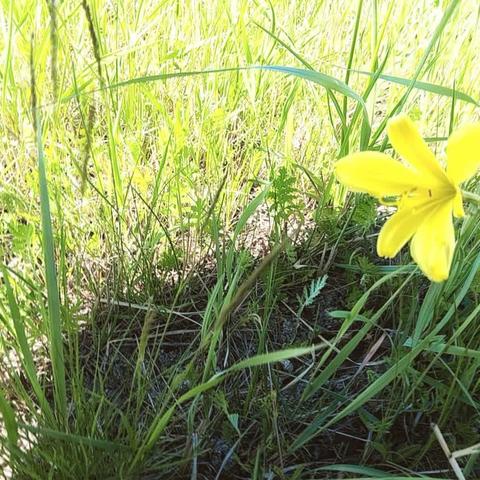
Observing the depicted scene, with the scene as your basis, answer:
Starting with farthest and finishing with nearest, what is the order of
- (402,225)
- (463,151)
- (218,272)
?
(218,272), (402,225), (463,151)

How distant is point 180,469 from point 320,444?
249mm

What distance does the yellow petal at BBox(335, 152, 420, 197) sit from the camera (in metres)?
0.67

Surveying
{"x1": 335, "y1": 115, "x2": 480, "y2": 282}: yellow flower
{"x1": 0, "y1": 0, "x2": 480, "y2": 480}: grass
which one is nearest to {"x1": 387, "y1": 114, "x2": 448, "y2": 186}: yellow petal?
{"x1": 335, "y1": 115, "x2": 480, "y2": 282}: yellow flower

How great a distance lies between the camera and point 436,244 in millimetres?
642

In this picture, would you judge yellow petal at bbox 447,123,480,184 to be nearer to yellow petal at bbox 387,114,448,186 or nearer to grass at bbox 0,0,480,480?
yellow petal at bbox 387,114,448,186

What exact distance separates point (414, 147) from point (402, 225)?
97 mm

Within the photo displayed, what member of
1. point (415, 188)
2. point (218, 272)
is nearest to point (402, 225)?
point (415, 188)

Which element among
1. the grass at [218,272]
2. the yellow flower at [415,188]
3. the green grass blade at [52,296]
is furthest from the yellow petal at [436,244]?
the green grass blade at [52,296]

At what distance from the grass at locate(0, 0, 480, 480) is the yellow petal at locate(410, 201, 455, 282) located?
0.16 metres

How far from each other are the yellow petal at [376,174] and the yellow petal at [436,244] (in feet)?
0.16

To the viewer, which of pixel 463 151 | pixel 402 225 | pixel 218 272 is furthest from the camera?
pixel 218 272

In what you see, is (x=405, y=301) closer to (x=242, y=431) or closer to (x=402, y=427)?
(x=402, y=427)

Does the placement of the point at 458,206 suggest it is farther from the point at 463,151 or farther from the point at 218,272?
the point at 218,272

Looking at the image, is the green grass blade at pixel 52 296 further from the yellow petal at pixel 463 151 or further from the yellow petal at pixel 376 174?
the yellow petal at pixel 463 151
